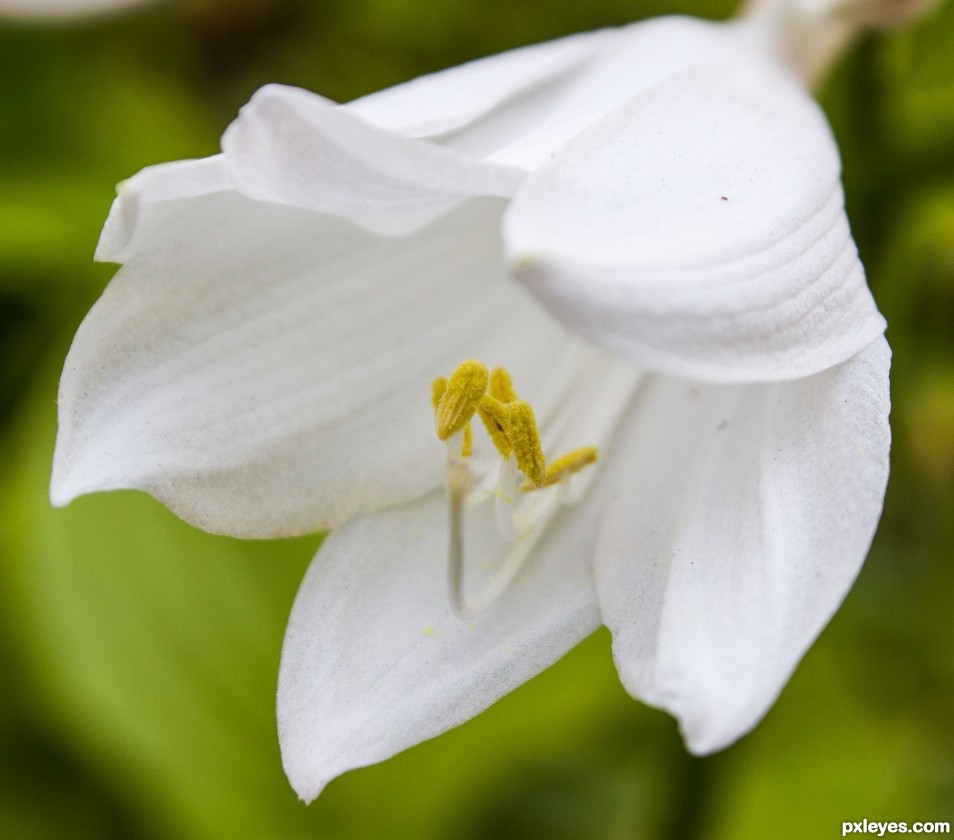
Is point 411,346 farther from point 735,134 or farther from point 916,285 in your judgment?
point 916,285

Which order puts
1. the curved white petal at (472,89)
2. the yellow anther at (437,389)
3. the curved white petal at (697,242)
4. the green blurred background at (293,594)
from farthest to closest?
1. the green blurred background at (293,594)
2. the yellow anther at (437,389)
3. the curved white petal at (472,89)
4. the curved white petal at (697,242)

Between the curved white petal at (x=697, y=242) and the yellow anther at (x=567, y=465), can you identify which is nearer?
the curved white petal at (x=697, y=242)

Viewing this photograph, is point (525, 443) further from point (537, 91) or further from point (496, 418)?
point (537, 91)

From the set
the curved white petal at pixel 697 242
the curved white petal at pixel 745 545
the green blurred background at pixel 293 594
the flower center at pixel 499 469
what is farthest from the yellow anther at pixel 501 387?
the green blurred background at pixel 293 594

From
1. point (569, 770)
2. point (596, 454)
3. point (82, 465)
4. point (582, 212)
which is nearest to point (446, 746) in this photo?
point (569, 770)

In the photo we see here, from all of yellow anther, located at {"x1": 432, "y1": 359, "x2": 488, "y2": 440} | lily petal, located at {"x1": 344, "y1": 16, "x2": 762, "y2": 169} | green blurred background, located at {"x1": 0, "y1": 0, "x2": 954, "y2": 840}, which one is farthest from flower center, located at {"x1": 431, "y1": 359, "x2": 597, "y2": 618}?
green blurred background, located at {"x1": 0, "y1": 0, "x2": 954, "y2": 840}

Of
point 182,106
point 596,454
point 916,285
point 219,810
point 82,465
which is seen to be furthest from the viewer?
point 182,106

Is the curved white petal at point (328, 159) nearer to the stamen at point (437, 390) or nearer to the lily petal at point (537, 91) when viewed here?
the lily petal at point (537, 91)

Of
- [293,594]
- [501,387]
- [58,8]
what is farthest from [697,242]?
[293,594]
